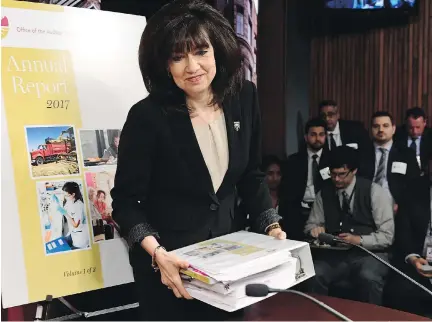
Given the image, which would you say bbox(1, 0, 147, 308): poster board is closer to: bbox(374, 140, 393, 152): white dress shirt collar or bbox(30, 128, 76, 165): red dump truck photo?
bbox(30, 128, 76, 165): red dump truck photo

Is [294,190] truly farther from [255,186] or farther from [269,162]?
[255,186]

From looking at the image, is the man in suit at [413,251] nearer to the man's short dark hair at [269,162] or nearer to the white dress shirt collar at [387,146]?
the white dress shirt collar at [387,146]

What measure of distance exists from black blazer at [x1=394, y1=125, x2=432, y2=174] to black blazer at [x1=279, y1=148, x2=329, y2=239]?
2.04 feet

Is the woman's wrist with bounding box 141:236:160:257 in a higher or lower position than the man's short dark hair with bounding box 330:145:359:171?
higher

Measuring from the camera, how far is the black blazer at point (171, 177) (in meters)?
1.29

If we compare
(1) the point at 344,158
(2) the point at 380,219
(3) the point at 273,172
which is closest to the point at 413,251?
(2) the point at 380,219

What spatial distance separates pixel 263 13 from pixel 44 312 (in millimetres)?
2944

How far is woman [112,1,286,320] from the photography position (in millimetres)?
1285

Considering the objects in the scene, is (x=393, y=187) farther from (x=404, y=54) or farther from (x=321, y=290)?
(x=404, y=54)

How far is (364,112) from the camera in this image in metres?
4.46

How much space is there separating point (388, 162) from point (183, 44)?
250cm

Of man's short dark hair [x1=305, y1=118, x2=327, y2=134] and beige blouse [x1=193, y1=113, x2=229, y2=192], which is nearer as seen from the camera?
beige blouse [x1=193, y1=113, x2=229, y2=192]

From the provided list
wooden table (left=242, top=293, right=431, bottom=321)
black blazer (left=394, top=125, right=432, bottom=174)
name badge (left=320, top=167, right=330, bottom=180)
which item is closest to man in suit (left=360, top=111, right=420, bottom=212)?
black blazer (left=394, top=125, right=432, bottom=174)

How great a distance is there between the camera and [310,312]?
137cm
